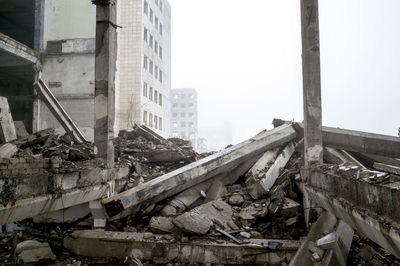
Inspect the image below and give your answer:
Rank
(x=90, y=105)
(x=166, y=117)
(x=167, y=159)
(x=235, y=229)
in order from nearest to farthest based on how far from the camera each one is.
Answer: (x=235, y=229) < (x=167, y=159) < (x=90, y=105) < (x=166, y=117)

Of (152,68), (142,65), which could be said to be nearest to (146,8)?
(152,68)

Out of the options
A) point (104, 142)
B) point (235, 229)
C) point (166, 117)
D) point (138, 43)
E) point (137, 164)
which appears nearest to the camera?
point (235, 229)

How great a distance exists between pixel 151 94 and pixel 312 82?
52.6 ft

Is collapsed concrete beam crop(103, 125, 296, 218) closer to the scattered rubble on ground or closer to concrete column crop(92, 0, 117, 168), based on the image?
the scattered rubble on ground

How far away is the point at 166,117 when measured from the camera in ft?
77.3

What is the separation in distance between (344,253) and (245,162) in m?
2.66

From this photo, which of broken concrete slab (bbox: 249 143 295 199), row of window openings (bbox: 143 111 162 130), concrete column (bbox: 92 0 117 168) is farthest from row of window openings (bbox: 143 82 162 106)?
broken concrete slab (bbox: 249 143 295 199)

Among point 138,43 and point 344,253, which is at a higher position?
point 138,43

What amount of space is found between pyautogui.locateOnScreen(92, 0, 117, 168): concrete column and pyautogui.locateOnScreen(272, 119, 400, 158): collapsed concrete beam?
441 centimetres

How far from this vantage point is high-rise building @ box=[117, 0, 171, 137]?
15.5 m

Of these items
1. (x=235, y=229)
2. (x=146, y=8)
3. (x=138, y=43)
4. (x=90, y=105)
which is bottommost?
(x=235, y=229)

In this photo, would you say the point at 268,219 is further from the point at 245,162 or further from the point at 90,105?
the point at 90,105

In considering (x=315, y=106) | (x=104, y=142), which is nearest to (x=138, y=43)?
(x=104, y=142)

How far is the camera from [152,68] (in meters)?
19.5
